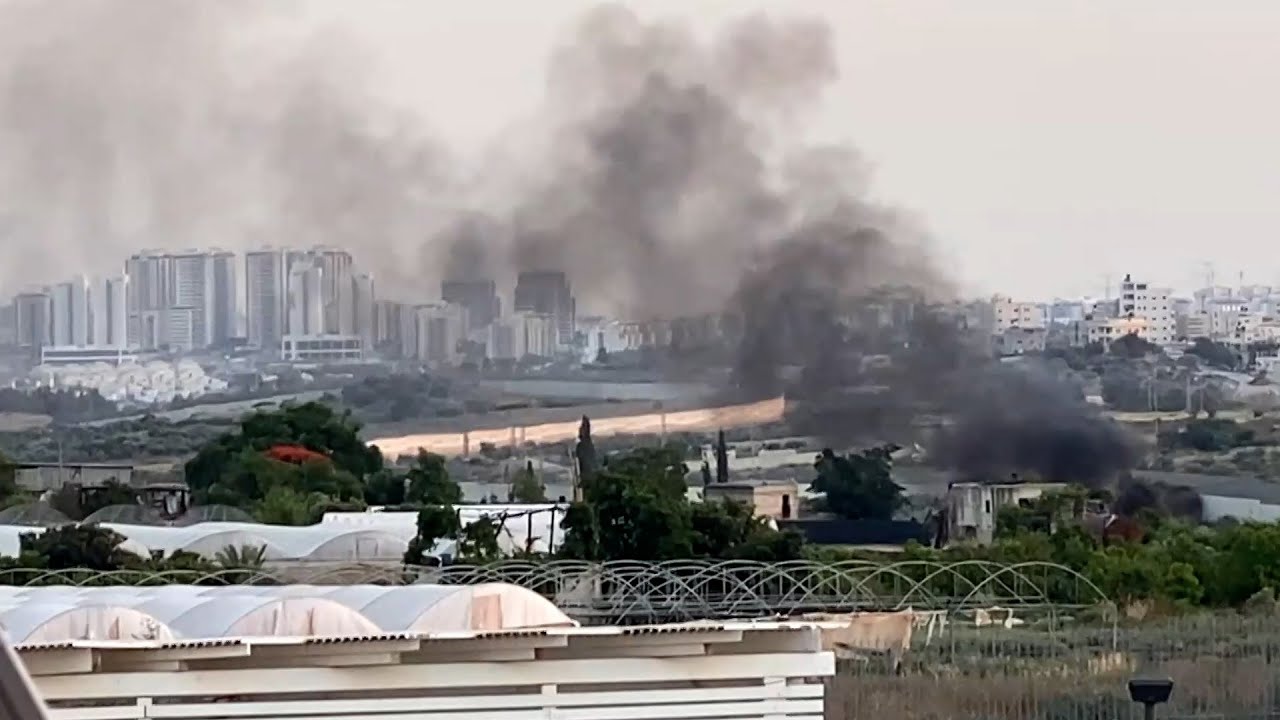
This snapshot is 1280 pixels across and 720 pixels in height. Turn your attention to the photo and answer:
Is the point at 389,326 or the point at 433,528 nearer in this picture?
the point at 433,528

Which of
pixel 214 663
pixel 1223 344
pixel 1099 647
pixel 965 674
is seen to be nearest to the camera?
pixel 214 663

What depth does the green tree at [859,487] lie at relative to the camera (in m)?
37.2

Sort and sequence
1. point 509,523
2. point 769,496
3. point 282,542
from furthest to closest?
1. point 769,496
2. point 509,523
3. point 282,542

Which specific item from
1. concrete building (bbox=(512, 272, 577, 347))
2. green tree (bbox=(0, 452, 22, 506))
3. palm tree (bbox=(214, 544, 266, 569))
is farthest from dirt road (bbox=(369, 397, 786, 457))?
palm tree (bbox=(214, 544, 266, 569))

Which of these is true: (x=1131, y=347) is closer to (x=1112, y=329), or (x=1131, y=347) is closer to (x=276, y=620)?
(x=1112, y=329)

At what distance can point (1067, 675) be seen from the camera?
412 inches

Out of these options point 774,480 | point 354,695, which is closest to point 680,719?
point 354,695

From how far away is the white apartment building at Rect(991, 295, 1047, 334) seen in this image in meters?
45.2

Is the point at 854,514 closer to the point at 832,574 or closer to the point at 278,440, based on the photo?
the point at 278,440

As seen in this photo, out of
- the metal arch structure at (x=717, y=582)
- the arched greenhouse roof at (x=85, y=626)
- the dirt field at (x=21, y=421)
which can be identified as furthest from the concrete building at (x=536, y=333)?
the arched greenhouse roof at (x=85, y=626)

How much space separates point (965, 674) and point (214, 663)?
4.64 m

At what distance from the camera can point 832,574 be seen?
1714 cm

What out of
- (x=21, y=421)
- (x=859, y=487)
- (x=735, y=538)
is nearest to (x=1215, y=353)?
(x=859, y=487)

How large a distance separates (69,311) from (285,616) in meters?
45.5
